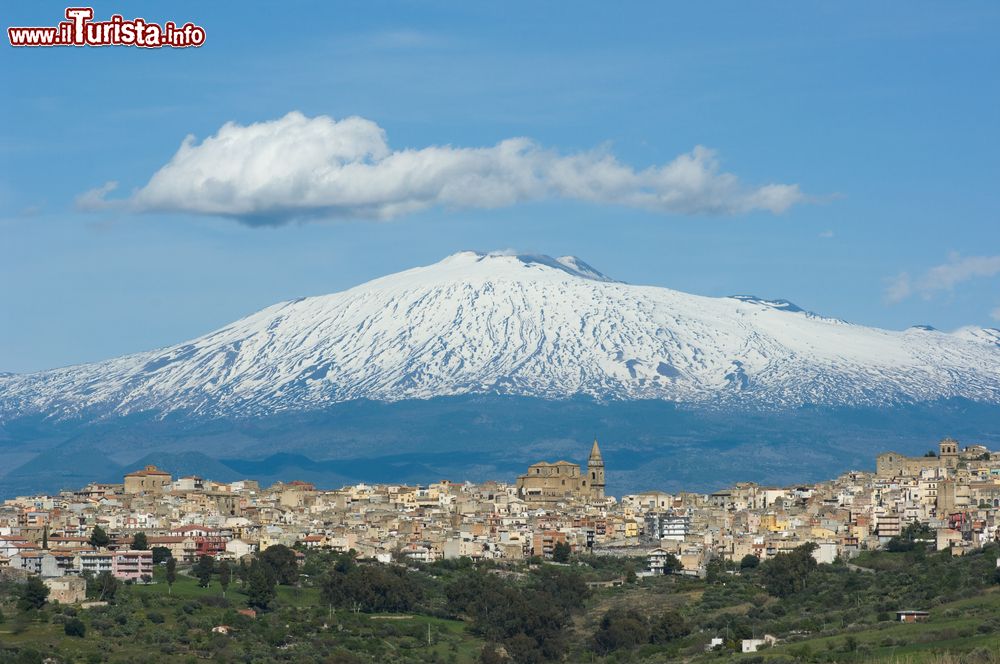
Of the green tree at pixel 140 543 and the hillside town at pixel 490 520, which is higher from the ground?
the hillside town at pixel 490 520

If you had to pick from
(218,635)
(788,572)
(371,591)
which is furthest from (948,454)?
(218,635)

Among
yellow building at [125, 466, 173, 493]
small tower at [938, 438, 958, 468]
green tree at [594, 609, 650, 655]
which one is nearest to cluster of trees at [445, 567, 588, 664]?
green tree at [594, 609, 650, 655]

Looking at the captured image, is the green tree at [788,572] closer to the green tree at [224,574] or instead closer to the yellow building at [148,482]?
the green tree at [224,574]

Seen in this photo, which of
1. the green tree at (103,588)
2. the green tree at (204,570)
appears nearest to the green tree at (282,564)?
the green tree at (204,570)

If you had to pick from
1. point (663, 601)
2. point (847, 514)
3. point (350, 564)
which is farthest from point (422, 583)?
point (847, 514)

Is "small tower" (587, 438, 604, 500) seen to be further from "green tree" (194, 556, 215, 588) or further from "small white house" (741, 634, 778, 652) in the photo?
"small white house" (741, 634, 778, 652)

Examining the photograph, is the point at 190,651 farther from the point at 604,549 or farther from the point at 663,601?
the point at 604,549
